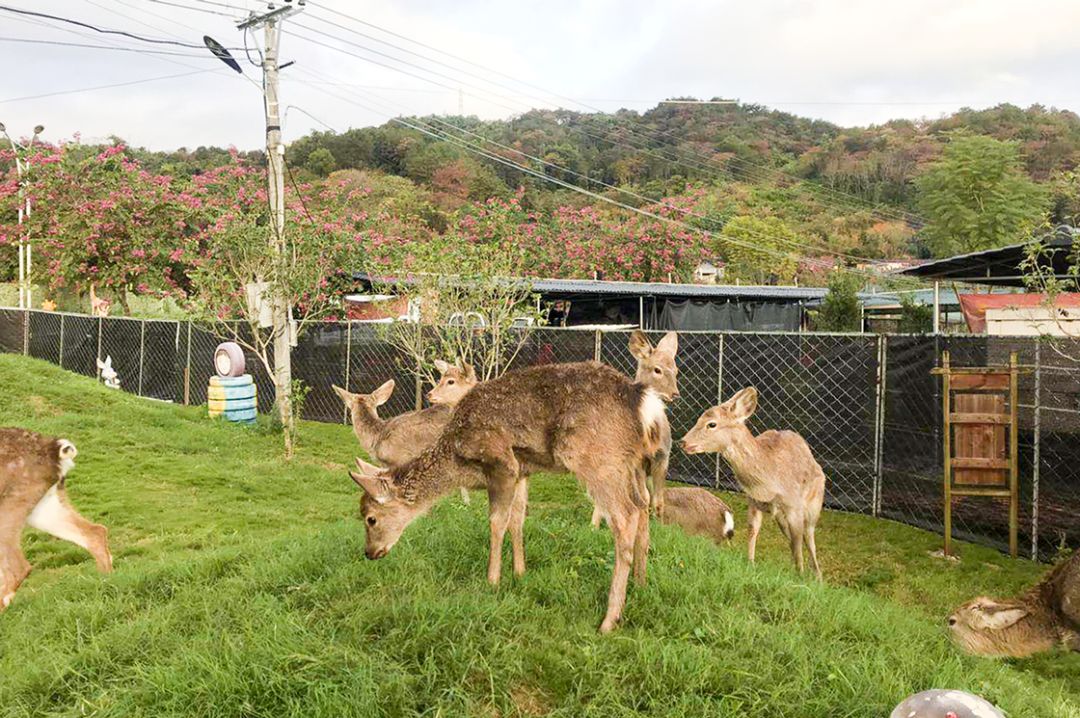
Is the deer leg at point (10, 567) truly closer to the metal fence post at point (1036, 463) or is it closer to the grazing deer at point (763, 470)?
the grazing deer at point (763, 470)

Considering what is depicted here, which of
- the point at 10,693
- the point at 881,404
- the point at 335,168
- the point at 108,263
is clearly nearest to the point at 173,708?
the point at 10,693

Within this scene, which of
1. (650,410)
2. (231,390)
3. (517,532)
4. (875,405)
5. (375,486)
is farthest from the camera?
(231,390)

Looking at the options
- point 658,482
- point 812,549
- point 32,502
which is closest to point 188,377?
point 32,502

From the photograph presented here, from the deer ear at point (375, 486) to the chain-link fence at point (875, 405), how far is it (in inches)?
219

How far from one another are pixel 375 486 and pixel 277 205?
8558mm

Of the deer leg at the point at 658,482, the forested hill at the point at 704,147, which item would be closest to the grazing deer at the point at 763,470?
the deer leg at the point at 658,482

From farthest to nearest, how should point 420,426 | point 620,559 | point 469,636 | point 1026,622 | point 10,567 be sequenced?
point 420,426 → point 10,567 → point 1026,622 → point 620,559 → point 469,636

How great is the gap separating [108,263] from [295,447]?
39.7 feet

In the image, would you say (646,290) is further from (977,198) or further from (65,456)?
(977,198)

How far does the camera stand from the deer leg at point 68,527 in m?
5.73

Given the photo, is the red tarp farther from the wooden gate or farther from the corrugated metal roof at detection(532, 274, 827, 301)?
the wooden gate

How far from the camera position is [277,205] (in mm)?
11969

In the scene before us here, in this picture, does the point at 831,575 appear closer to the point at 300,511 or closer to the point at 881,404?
the point at 881,404

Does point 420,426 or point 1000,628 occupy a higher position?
point 420,426
